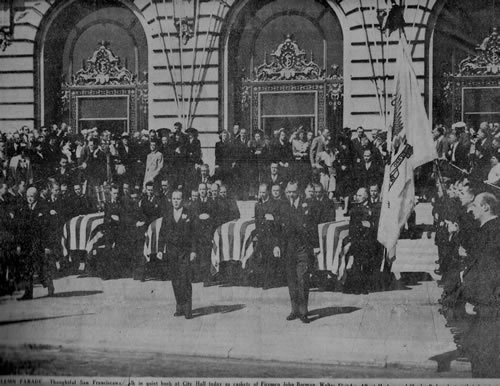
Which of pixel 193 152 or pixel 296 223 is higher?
pixel 193 152

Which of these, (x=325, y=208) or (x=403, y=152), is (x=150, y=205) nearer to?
(x=325, y=208)

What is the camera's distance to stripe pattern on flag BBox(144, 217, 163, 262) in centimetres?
508

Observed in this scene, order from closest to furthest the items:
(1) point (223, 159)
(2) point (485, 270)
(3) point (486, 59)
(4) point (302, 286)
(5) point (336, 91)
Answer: (2) point (485, 270)
(4) point (302, 286)
(3) point (486, 59)
(1) point (223, 159)
(5) point (336, 91)

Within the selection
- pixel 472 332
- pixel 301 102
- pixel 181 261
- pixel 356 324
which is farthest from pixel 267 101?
pixel 472 332

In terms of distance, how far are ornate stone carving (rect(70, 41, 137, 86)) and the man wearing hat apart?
0.68 meters

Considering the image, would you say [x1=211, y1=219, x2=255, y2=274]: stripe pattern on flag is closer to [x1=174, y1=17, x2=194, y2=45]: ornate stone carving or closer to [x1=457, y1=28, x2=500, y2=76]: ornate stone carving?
[x1=174, y1=17, x2=194, y2=45]: ornate stone carving

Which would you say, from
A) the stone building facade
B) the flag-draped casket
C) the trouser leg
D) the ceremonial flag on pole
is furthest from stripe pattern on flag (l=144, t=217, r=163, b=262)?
the ceremonial flag on pole

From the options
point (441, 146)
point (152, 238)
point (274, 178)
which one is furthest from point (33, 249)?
point (441, 146)

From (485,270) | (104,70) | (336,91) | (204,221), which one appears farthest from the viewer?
(104,70)

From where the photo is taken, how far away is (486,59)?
4926mm

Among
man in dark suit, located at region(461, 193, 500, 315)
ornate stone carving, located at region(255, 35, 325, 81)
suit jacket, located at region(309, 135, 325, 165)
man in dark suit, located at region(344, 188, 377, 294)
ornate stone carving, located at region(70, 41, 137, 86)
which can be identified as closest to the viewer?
man in dark suit, located at region(461, 193, 500, 315)

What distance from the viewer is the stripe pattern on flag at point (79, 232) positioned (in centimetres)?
523

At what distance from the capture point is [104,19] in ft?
17.5

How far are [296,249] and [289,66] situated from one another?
151cm
